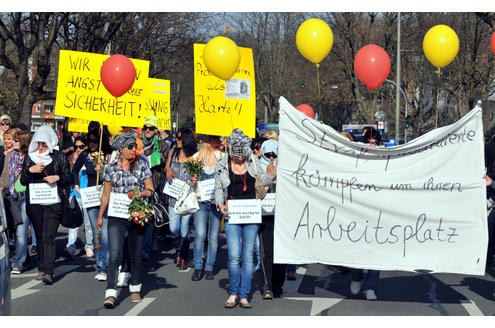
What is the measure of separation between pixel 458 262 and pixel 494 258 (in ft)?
14.7

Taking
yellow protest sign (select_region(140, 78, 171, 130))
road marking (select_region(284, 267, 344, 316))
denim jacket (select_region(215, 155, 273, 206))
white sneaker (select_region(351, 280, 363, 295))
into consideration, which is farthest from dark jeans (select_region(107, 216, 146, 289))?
yellow protest sign (select_region(140, 78, 171, 130))

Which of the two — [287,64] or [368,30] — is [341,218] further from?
[287,64]

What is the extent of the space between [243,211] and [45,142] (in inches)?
108

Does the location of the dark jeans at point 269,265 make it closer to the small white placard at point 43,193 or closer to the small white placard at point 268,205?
the small white placard at point 268,205

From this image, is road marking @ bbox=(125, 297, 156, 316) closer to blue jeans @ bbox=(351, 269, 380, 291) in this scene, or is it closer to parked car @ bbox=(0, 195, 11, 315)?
blue jeans @ bbox=(351, 269, 380, 291)

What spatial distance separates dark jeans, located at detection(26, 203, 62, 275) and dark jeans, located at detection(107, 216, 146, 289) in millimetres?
1591

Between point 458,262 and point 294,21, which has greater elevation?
point 294,21

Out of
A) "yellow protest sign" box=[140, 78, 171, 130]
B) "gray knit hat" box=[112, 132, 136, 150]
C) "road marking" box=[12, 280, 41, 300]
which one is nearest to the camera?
"gray knit hat" box=[112, 132, 136, 150]

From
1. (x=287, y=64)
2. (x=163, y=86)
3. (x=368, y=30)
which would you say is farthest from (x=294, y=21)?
(x=163, y=86)

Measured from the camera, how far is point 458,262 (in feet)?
27.3

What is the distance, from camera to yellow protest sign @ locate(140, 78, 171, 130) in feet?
49.2

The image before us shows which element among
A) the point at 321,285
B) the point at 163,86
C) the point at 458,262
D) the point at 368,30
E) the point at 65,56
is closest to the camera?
the point at 458,262

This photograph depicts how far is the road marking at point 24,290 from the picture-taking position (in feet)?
31.3

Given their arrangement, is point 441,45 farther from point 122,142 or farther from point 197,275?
point 122,142
